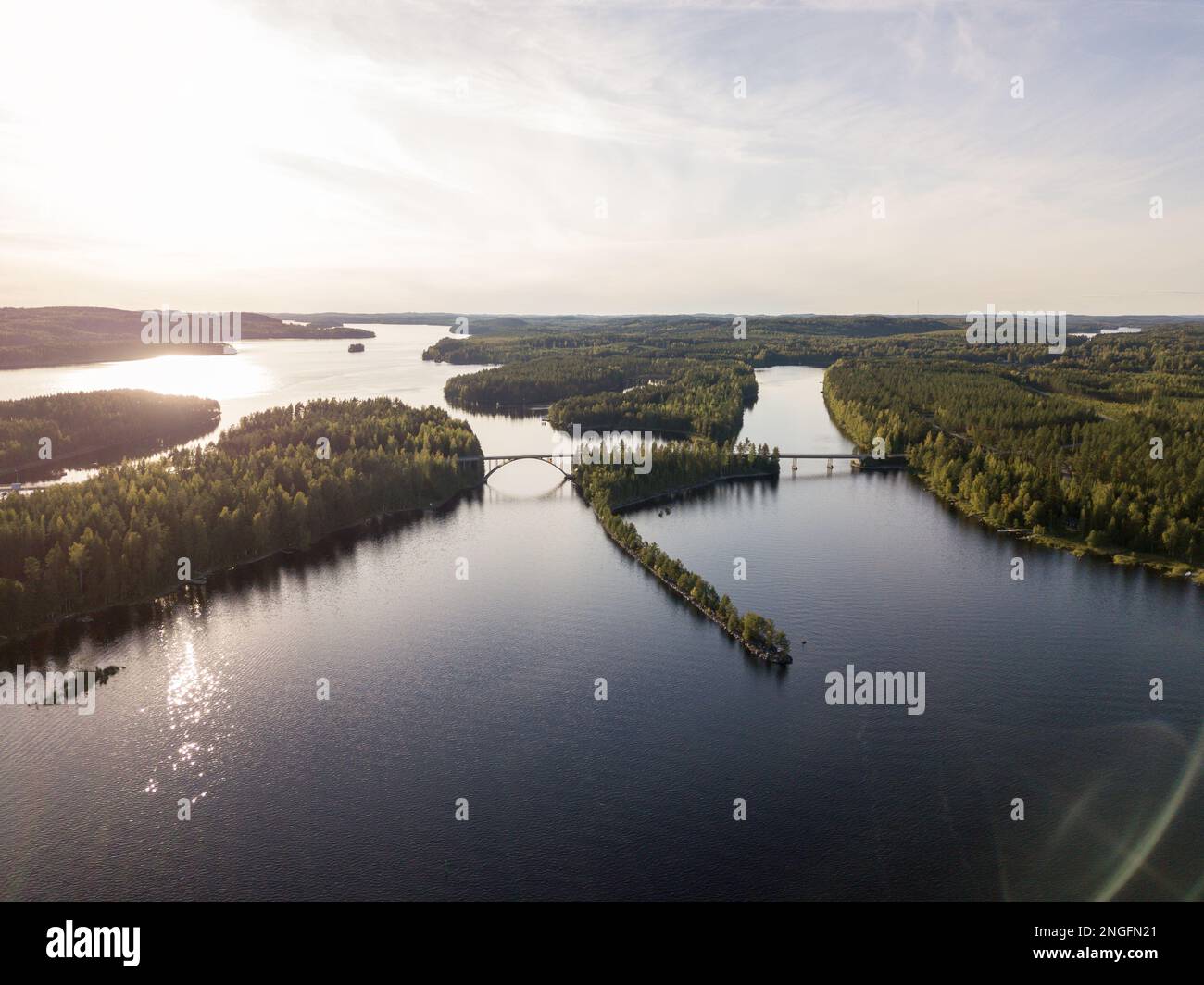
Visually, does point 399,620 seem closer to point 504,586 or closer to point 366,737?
point 504,586

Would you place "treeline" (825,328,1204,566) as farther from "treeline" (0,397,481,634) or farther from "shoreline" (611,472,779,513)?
"treeline" (0,397,481,634)

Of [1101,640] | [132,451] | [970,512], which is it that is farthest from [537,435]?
[1101,640]

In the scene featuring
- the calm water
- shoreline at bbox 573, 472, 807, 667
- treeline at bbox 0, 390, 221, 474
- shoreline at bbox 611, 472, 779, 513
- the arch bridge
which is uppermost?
treeline at bbox 0, 390, 221, 474

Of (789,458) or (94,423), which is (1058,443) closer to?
(789,458)

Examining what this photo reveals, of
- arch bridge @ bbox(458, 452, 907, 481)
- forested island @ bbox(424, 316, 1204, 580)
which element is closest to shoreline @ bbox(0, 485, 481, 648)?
arch bridge @ bbox(458, 452, 907, 481)

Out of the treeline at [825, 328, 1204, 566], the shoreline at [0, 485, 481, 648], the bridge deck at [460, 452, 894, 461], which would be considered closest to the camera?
the shoreline at [0, 485, 481, 648]
